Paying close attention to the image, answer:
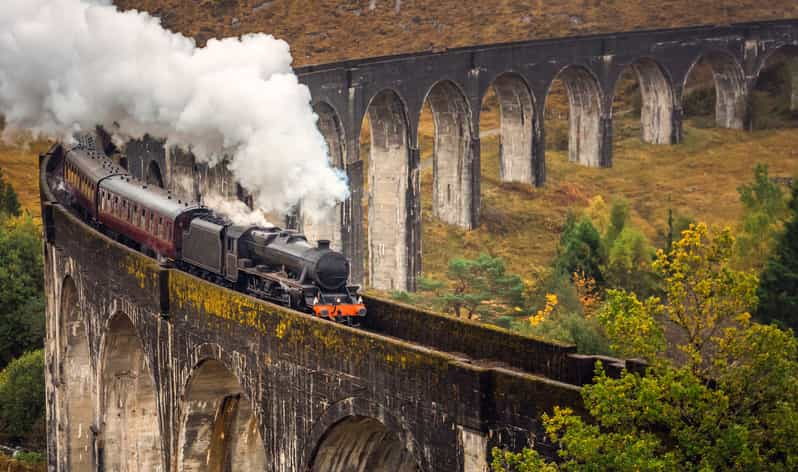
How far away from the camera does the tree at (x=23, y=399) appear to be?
51438mm

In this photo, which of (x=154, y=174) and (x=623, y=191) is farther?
(x=623, y=191)

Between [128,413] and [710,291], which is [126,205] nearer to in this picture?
[128,413]

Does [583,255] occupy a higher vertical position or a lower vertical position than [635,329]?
lower

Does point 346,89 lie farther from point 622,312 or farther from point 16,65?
point 622,312

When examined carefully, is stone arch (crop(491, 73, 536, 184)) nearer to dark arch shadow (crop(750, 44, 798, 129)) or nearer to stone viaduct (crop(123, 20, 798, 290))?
stone viaduct (crop(123, 20, 798, 290))

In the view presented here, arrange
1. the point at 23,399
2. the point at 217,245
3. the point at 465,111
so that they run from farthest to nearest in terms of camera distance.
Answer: the point at 465,111
the point at 23,399
the point at 217,245

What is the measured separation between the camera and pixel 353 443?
24.5m

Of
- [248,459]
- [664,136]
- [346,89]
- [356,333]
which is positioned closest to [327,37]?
[664,136]

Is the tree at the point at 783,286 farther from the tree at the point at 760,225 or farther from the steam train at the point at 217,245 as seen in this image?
the steam train at the point at 217,245

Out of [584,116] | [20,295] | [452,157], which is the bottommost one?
[20,295]

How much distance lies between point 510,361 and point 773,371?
6.25m

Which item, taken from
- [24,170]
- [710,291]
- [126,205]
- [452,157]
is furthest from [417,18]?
[710,291]

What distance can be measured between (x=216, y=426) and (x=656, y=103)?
52.2m

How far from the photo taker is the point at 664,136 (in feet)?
254
